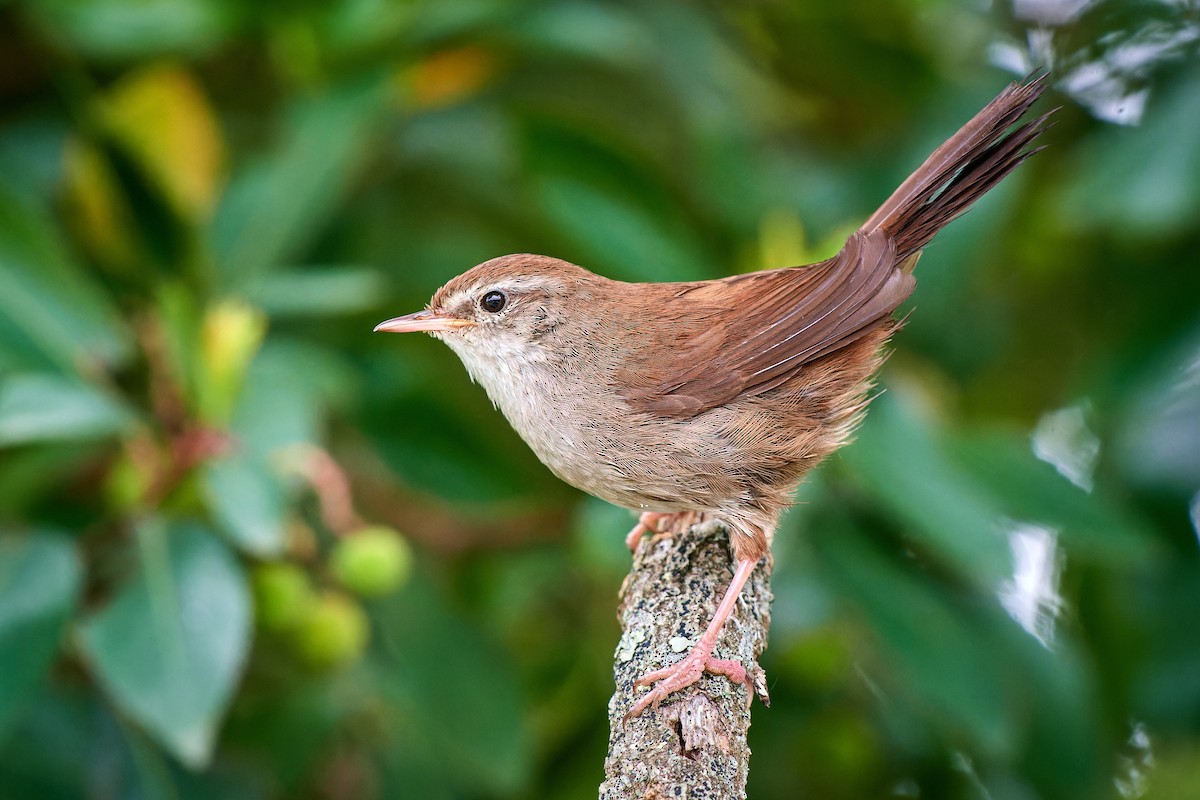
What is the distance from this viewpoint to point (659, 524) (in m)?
3.94

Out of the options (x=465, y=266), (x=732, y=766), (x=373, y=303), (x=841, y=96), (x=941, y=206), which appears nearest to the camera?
(x=732, y=766)

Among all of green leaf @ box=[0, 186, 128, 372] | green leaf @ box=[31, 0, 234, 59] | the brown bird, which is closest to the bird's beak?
the brown bird

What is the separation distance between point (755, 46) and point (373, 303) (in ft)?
8.62

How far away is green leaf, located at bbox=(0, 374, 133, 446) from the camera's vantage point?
12.5 feet

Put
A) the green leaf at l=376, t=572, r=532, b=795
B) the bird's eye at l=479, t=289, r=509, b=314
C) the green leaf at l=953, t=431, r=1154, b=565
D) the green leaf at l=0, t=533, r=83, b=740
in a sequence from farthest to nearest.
A: the green leaf at l=376, t=572, r=532, b=795, the green leaf at l=953, t=431, r=1154, b=565, the bird's eye at l=479, t=289, r=509, b=314, the green leaf at l=0, t=533, r=83, b=740

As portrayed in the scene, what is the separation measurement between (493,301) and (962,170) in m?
1.41

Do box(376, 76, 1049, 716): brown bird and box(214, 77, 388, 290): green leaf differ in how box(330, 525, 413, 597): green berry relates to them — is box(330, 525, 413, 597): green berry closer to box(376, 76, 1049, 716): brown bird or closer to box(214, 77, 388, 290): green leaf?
box(376, 76, 1049, 716): brown bird

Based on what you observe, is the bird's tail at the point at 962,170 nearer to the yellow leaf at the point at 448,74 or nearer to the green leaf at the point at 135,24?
the yellow leaf at the point at 448,74

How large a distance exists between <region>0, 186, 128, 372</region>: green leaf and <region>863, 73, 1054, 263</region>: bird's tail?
257 centimetres

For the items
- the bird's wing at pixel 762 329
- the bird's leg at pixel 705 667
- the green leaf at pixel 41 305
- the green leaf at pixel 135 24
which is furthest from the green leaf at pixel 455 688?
the green leaf at pixel 135 24

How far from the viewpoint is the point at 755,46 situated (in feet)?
21.0

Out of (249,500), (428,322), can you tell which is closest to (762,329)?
(428,322)

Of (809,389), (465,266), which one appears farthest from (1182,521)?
(465,266)

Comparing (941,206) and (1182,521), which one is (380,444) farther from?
(1182,521)
